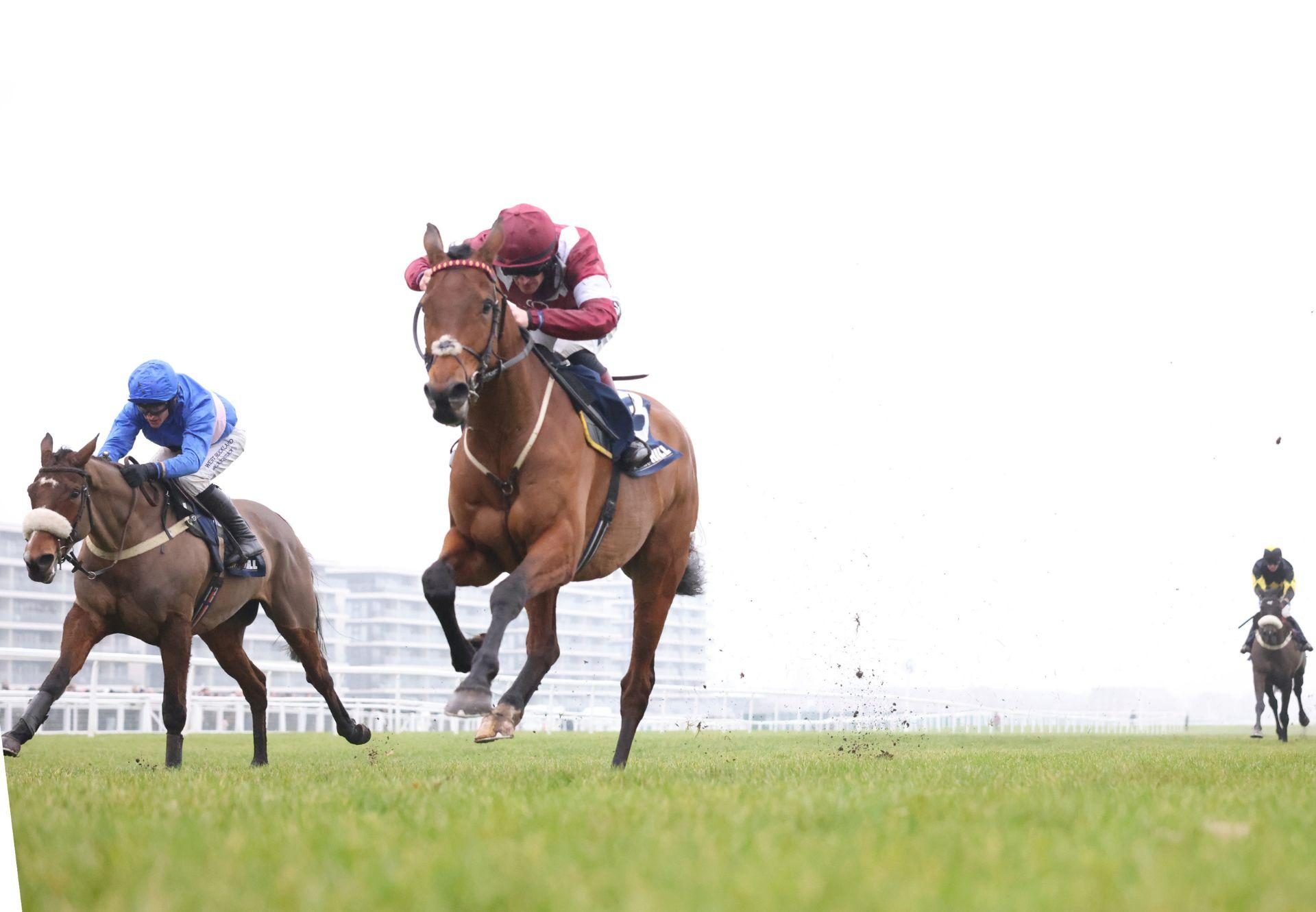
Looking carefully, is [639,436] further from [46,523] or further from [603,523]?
[46,523]

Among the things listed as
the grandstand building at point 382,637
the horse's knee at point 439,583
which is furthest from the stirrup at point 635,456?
the grandstand building at point 382,637

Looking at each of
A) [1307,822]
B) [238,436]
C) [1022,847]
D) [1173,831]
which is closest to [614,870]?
[1022,847]

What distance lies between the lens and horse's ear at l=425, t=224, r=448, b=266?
6.42 metres

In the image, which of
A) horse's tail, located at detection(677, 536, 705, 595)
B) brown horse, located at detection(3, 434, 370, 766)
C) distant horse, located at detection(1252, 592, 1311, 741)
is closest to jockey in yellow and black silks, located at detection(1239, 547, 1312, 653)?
distant horse, located at detection(1252, 592, 1311, 741)

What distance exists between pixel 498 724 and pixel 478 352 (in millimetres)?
1673

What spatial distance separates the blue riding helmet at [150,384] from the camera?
8.54 meters

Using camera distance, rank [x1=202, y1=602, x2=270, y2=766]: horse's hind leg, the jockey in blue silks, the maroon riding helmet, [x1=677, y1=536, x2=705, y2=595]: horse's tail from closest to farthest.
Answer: the maroon riding helmet → the jockey in blue silks → [x1=677, y1=536, x2=705, y2=595]: horse's tail → [x1=202, y1=602, x2=270, y2=766]: horse's hind leg

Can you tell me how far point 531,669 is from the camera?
6.76 metres

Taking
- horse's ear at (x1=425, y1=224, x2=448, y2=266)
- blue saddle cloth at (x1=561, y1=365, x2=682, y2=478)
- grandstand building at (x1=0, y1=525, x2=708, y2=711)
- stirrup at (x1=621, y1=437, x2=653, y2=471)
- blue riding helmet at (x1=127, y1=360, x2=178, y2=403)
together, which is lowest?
grandstand building at (x1=0, y1=525, x2=708, y2=711)

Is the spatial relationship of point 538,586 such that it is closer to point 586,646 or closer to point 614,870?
point 614,870

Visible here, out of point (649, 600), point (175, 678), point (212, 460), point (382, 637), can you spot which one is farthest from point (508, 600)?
point (382, 637)

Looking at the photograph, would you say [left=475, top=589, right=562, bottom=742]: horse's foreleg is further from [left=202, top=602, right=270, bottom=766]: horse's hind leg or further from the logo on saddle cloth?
[left=202, top=602, right=270, bottom=766]: horse's hind leg

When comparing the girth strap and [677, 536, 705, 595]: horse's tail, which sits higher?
the girth strap

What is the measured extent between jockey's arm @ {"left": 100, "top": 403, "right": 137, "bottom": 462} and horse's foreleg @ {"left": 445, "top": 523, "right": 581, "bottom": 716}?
11.6 feet
